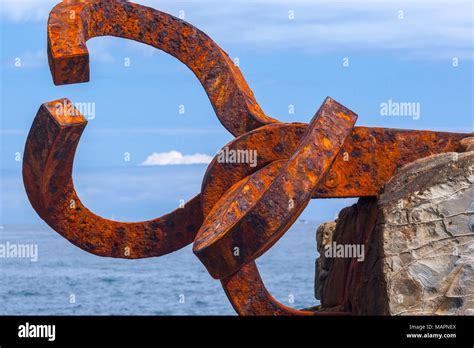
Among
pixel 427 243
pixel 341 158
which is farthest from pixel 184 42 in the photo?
pixel 427 243

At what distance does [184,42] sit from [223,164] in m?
1.39

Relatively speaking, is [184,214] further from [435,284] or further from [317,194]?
[435,284]

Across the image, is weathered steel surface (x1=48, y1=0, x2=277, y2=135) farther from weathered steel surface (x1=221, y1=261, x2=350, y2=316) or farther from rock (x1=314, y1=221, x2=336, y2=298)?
rock (x1=314, y1=221, x2=336, y2=298)

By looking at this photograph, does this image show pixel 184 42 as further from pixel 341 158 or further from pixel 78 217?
pixel 341 158

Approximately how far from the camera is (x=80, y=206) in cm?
741

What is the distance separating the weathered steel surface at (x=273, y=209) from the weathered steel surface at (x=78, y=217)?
1323mm

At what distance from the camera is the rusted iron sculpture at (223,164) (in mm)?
5879

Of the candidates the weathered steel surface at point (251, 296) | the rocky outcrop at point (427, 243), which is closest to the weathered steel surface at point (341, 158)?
the rocky outcrop at point (427, 243)

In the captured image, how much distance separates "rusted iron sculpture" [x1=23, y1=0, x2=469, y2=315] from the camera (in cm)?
588

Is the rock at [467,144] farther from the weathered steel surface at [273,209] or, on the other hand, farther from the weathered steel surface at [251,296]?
the weathered steel surface at [251,296]

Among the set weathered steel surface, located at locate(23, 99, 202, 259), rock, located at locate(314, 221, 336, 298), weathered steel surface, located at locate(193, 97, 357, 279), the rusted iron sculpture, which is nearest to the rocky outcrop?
the rusted iron sculpture

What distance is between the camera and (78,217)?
743cm
